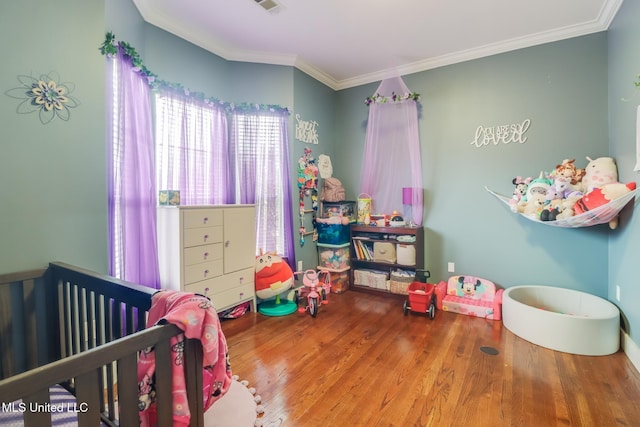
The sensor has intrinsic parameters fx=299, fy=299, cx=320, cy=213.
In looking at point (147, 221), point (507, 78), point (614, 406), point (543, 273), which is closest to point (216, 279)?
point (147, 221)

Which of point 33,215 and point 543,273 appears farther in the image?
point 543,273

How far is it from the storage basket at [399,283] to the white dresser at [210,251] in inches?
63.1

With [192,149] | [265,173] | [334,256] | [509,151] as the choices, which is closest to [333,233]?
[334,256]

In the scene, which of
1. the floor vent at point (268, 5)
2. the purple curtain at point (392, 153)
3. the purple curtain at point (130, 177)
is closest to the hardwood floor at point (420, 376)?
the purple curtain at point (130, 177)

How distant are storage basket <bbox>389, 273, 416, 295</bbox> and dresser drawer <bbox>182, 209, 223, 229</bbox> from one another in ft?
6.81

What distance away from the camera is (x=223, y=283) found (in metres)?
2.71

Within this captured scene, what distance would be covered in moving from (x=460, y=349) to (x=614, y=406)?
2.81 ft

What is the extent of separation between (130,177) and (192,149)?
0.77m

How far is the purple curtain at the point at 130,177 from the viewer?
198 centimetres

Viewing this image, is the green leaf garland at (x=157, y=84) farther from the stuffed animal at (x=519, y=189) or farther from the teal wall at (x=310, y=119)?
the stuffed animal at (x=519, y=189)

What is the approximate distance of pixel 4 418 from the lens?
41.6 inches

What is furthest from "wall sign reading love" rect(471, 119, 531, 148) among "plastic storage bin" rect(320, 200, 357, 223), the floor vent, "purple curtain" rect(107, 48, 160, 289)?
"purple curtain" rect(107, 48, 160, 289)

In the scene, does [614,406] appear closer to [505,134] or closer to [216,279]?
[505,134]

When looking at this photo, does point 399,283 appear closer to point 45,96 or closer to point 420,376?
point 420,376
